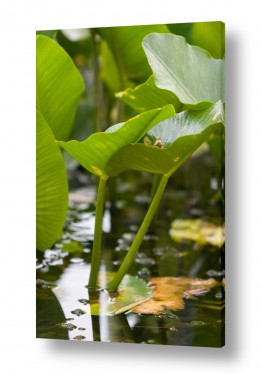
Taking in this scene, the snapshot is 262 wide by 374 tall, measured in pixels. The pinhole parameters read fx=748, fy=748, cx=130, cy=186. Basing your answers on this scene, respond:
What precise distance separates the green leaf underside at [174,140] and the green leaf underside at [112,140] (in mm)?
12

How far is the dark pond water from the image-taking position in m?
1.33

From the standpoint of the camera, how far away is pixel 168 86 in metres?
1.33

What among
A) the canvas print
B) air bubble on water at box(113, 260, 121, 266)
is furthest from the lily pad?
air bubble on water at box(113, 260, 121, 266)

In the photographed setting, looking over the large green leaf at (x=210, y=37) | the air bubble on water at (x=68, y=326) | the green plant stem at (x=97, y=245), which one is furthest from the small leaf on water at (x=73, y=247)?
the large green leaf at (x=210, y=37)

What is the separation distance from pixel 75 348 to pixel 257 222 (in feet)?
1.39

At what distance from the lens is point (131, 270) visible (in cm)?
151

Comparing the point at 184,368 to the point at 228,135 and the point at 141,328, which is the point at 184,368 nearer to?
the point at 141,328

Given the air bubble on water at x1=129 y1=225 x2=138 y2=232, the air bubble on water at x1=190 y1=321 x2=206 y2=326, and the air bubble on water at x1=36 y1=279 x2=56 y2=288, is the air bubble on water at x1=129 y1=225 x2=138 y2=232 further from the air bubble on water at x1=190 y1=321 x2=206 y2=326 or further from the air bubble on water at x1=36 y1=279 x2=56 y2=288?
the air bubble on water at x1=190 y1=321 x2=206 y2=326

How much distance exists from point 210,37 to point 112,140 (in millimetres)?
251

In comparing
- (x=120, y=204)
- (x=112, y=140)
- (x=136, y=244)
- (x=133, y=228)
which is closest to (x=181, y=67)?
(x=112, y=140)

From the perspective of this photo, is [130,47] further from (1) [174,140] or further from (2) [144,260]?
(2) [144,260]

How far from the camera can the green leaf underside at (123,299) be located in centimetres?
139

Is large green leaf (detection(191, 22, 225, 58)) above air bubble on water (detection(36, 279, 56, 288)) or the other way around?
above

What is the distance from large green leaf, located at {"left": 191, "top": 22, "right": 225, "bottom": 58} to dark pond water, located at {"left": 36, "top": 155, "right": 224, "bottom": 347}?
27 centimetres
